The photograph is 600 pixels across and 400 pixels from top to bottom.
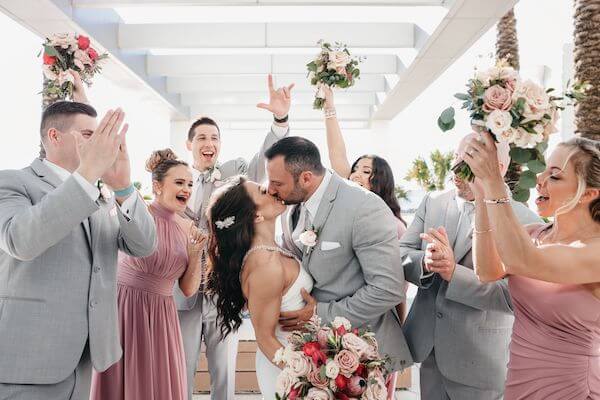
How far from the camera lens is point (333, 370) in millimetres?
1927

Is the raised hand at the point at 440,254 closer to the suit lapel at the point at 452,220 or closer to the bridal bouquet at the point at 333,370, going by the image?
the suit lapel at the point at 452,220

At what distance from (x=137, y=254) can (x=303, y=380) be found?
0.91 meters

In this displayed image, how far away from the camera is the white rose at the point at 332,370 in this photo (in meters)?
1.92

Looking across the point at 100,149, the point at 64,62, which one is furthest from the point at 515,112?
the point at 64,62

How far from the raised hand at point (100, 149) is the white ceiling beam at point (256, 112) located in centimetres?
989

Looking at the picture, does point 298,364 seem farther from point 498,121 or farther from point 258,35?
point 258,35

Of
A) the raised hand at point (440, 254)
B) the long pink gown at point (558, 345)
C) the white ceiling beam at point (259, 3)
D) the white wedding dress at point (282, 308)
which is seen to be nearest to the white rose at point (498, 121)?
the long pink gown at point (558, 345)

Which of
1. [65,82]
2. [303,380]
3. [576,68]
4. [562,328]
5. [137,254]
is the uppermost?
[576,68]

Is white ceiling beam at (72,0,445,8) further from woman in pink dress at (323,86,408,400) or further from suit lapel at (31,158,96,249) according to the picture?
suit lapel at (31,158,96,249)

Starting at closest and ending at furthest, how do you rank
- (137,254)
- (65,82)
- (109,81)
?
(137,254) < (65,82) < (109,81)

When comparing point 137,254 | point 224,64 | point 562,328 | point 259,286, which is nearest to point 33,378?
point 137,254

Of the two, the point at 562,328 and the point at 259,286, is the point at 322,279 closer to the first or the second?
the point at 259,286

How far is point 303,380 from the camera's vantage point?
1.99 meters

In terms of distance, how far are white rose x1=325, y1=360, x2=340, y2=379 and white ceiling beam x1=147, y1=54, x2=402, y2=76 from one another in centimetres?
706
